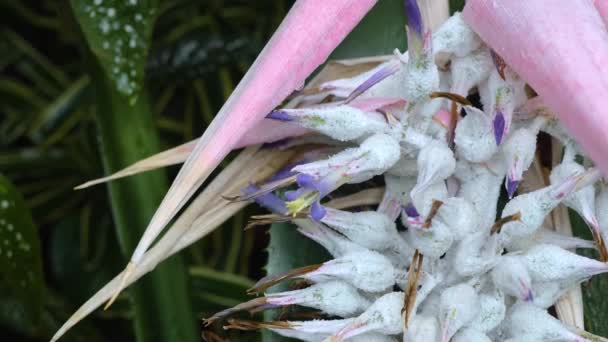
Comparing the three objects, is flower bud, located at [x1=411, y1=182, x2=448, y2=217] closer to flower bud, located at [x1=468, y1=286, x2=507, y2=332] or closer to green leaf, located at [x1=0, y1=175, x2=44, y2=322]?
flower bud, located at [x1=468, y1=286, x2=507, y2=332]

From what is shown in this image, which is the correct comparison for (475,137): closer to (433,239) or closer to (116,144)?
(433,239)

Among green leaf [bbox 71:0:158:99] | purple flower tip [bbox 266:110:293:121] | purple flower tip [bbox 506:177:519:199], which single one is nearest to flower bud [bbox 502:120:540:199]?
purple flower tip [bbox 506:177:519:199]

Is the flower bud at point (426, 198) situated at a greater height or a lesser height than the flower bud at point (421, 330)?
greater

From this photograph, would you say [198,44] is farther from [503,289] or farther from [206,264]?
[503,289]

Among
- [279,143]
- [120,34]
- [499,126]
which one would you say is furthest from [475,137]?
[120,34]

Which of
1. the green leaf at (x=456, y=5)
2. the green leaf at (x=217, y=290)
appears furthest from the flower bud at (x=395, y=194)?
the green leaf at (x=217, y=290)

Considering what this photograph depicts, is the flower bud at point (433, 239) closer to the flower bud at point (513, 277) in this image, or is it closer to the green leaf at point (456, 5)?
the flower bud at point (513, 277)
